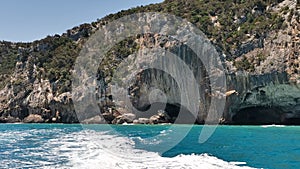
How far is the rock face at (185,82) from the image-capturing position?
45188 mm

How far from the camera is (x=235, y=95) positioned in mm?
46625

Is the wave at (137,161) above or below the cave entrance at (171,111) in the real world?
below

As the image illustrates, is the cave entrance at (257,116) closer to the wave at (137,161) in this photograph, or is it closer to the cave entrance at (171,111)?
the cave entrance at (171,111)

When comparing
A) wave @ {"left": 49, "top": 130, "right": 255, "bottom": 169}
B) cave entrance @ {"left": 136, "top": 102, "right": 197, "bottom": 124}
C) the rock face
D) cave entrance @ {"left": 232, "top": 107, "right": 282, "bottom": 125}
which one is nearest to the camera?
wave @ {"left": 49, "top": 130, "right": 255, "bottom": 169}

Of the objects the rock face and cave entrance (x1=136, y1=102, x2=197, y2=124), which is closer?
the rock face

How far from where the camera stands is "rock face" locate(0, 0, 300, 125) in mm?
45188

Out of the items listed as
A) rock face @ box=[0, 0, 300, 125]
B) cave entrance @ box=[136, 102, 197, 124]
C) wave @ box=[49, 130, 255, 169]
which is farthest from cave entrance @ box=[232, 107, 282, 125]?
wave @ box=[49, 130, 255, 169]

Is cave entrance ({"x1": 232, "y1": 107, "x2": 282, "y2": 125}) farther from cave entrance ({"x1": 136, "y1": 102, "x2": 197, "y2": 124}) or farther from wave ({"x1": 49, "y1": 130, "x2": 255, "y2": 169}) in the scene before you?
wave ({"x1": 49, "y1": 130, "x2": 255, "y2": 169})

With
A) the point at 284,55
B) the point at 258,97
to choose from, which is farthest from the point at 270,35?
the point at 258,97

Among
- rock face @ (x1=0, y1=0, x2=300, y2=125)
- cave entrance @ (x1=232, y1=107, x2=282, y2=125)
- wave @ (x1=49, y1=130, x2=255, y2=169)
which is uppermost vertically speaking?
rock face @ (x1=0, y1=0, x2=300, y2=125)

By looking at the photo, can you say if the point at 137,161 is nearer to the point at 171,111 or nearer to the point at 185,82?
the point at 185,82

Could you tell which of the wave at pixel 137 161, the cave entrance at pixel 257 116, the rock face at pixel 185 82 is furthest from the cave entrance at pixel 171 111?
the wave at pixel 137 161

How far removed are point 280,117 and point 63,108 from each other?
Answer: 119ft

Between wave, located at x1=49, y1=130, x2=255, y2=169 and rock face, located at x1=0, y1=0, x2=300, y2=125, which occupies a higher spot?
rock face, located at x1=0, y1=0, x2=300, y2=125
